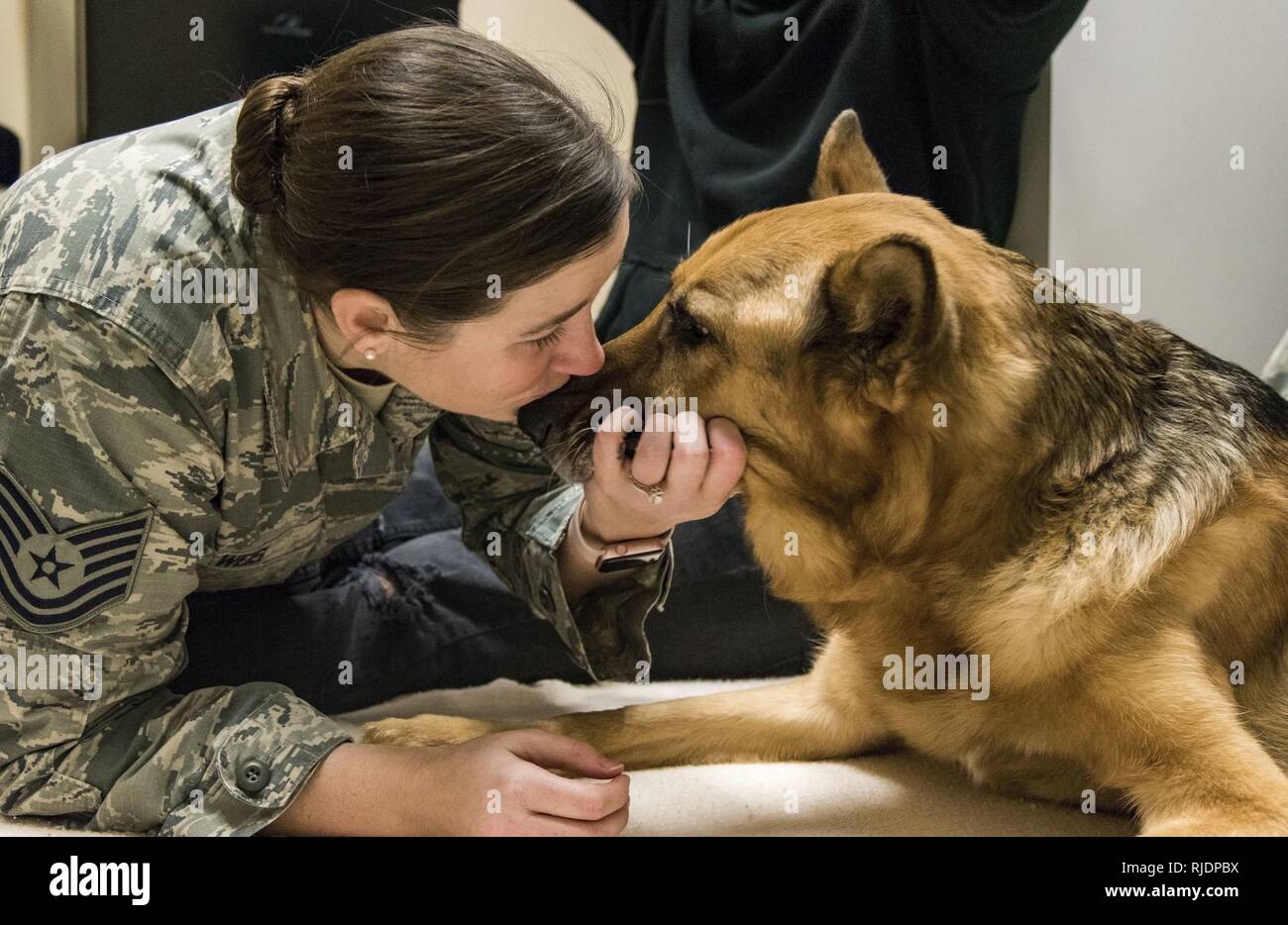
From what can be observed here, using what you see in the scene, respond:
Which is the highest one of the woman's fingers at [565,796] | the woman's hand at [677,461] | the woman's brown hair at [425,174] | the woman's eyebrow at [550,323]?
the woman's brown hair at [425,174]

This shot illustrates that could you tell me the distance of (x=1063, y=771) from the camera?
1473mm

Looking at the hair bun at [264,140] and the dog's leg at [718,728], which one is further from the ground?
the hair bun at [264,140]

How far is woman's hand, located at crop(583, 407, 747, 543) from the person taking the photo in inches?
55.3

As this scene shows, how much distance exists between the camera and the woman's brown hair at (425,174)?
1248 millimetres

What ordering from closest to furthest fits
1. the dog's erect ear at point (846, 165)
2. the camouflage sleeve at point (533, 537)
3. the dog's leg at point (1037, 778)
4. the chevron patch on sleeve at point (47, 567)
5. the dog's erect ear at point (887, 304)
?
the dog's erect ear at point (887, 304) < the chevron patch on sleeve at point (47, 567) < the dog's leg at point (1037, 778) < the dog's erect ear at point (846, 165) < the camouflage sleeve at point (533, 537)

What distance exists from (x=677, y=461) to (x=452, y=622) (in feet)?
2.64

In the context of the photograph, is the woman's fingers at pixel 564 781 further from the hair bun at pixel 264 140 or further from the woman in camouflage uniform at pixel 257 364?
the hair bun at pixel 264 140

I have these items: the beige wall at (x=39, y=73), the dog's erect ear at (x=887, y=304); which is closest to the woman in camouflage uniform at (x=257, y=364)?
the dog's erect ear at (x=887, y=304)

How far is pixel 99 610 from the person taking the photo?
53.2 inches

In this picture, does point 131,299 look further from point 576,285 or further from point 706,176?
point 706,176

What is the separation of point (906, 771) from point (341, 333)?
0.99m

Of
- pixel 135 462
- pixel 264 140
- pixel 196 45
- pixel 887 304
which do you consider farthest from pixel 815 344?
pixel 196 45

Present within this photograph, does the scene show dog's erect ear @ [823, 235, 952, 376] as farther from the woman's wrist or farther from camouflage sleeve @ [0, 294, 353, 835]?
camouflage sleeve @ [0, 294, 353, 835]

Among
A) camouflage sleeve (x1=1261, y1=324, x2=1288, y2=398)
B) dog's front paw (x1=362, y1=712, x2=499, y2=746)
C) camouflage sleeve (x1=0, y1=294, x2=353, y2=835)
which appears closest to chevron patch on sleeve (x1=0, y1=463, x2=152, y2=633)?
camouflage sleeve (x1=0, y1=294, x2=353, y2=835)
